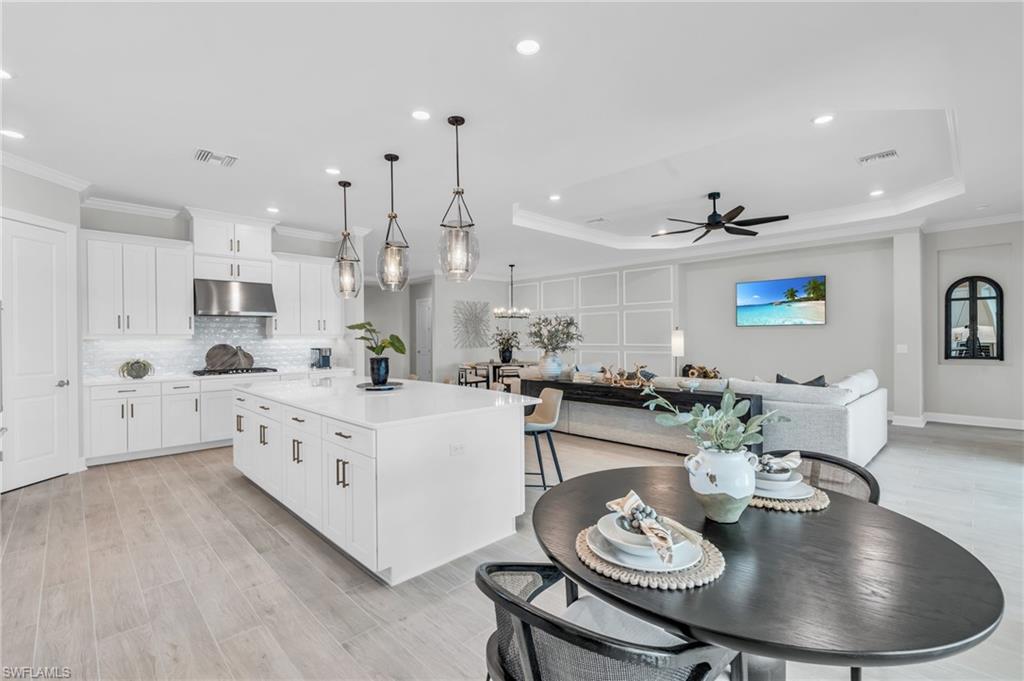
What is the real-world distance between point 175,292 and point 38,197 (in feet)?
4.57

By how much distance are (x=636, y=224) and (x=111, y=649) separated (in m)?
6.94

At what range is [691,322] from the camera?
335 inches

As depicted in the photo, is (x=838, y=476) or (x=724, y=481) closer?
(x=724, y=481)

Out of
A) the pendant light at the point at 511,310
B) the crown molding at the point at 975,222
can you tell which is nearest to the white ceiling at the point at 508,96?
the crown molding at the point at 975,222

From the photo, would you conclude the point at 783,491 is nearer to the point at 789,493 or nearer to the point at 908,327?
the point at 789,493

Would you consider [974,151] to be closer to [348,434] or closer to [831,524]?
[831,524]

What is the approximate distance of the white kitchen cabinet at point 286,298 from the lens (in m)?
5.93

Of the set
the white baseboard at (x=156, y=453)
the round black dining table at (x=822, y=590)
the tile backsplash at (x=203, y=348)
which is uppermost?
the tile backsplash at (x=203, y=348)

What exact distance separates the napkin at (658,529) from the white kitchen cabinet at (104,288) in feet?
18.6

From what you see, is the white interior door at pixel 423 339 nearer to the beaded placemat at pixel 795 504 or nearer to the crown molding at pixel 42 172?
the crown molding at pixel 42 172

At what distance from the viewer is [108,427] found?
4.62 metres

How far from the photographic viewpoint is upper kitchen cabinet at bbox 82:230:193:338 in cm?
473

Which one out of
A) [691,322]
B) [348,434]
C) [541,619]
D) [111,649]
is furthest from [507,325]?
[541,619]

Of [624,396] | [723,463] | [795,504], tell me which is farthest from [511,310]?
→ [723,463]
